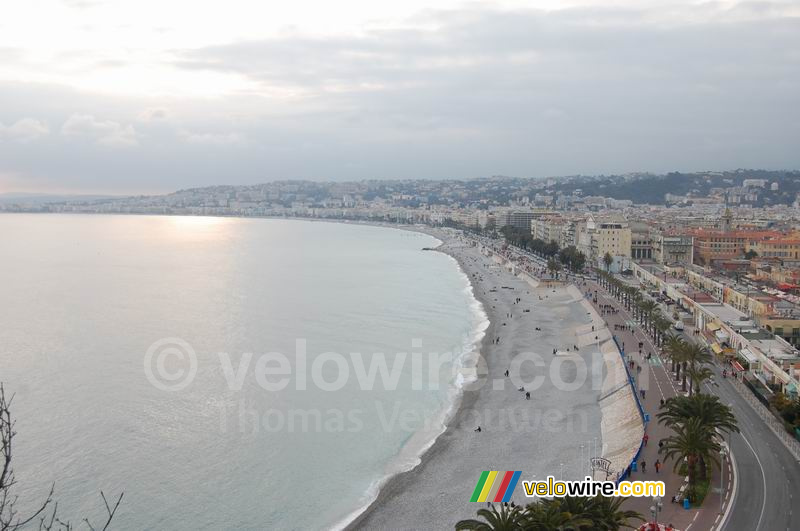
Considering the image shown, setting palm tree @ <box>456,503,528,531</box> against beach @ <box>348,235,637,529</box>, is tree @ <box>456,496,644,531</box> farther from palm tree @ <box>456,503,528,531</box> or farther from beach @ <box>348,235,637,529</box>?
beach @ <box>348,235,637,529</box>

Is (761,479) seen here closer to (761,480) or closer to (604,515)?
(761,480)

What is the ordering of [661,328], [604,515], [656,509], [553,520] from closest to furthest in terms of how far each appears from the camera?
[553,520] → [604,515] → [656,509] → [661,328]

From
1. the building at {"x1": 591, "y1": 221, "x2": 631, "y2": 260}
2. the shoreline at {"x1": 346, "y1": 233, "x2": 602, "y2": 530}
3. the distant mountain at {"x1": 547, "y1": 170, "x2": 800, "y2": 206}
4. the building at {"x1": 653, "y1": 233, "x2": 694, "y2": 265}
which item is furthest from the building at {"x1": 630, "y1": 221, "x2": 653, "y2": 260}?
the distant mountain at {"x1": 547, "y1": 170, "x2": 800, "y2": 206}

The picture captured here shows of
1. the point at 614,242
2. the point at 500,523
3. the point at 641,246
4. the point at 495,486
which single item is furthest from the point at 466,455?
the point at 641,246

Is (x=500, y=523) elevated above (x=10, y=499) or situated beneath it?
elevated above

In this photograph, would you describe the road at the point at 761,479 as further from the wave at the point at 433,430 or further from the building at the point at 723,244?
the building at the point at 723,244

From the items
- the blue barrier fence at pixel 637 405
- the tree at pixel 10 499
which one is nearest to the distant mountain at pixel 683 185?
the blue barrier fence at pixel 637 405

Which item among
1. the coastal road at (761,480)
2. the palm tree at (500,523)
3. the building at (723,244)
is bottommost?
the coastal road at (761,480)
